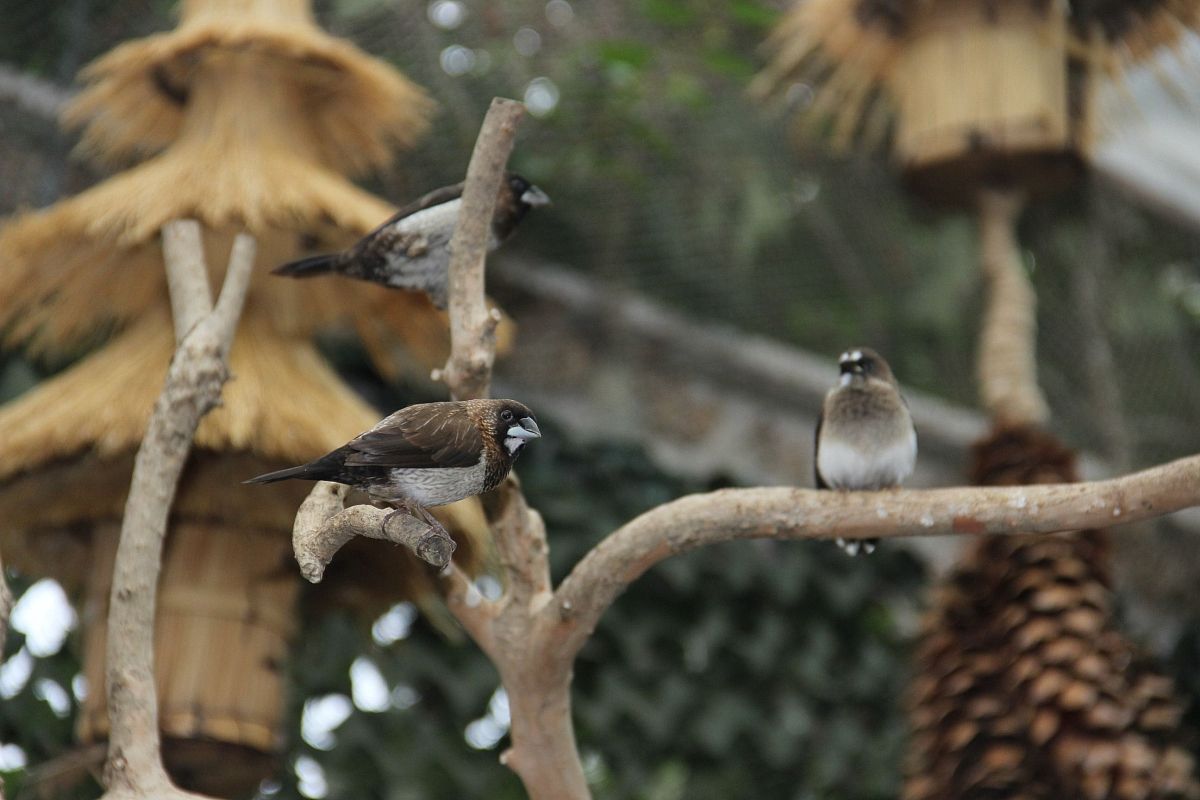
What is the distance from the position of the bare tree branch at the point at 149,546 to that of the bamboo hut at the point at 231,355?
0.89 feet

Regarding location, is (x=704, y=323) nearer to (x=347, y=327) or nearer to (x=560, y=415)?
(x=560, y=415)

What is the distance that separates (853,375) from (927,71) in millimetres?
986

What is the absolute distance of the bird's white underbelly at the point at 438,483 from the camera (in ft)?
5.35

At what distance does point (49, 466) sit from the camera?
226 cm

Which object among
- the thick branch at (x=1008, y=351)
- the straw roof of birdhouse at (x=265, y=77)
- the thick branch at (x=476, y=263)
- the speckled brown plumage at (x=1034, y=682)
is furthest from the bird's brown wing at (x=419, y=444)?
the thick branch at (x=1008, y=351)

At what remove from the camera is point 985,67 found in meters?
2.88

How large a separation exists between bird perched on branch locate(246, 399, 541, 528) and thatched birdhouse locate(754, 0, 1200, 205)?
1514 mm

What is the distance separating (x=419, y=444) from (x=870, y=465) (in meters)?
0.79

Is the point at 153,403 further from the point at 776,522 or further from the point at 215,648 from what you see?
the point at 776,522

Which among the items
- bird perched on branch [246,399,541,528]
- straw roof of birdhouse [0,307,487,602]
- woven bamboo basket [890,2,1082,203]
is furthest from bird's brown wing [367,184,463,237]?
woven bamboo basket [890,2,1082,203]

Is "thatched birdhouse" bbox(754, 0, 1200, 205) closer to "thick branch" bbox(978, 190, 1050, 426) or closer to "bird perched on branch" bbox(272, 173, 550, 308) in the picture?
"thick branch" bbox(978, 190, 1050, 426)

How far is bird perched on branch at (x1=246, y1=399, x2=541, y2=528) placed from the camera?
1.59 m

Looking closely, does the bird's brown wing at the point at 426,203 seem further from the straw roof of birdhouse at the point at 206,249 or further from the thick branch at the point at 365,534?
the thick branch at the point at 365,534

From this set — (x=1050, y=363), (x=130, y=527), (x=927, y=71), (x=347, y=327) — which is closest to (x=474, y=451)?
(x=130, y=527)
